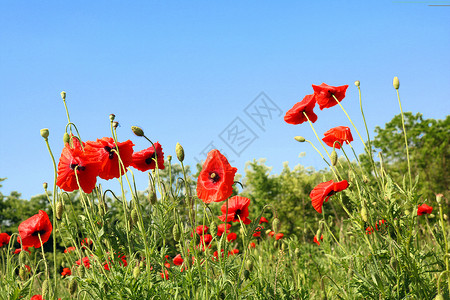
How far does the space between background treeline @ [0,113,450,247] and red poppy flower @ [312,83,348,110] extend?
5065 millimetres

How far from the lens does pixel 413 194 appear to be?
2209mm

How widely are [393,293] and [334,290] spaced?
93 centimetres

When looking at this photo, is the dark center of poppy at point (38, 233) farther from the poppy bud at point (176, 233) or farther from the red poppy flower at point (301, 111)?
the red poppy flower at point (301, 111)

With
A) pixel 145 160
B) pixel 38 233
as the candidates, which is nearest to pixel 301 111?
pixel 145 160

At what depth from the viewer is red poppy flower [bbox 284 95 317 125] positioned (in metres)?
2.77

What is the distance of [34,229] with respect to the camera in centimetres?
268

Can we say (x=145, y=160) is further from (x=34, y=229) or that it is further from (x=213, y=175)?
(x=34, y=229)

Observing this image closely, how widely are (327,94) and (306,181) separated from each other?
7.05m

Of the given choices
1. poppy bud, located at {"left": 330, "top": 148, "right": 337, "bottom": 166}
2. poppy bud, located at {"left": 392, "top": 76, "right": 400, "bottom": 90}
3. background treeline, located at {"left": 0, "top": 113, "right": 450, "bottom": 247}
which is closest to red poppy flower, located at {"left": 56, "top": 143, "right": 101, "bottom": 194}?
poppy bud, located at {"left": 330, "top": 148, "right": 337, "bottom": 166}

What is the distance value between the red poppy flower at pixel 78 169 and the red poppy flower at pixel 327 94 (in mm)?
1517

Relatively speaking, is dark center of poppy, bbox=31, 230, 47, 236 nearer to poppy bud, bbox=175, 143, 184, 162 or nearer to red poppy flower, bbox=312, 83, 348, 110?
poppy bud, bbox=175, 143, 184, 162

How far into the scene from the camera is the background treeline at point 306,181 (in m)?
8.92

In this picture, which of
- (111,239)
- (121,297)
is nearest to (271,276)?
(111,239)

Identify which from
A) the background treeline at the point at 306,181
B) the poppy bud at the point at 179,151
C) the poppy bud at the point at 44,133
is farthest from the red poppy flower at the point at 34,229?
the background treeline at the point at 306,181
